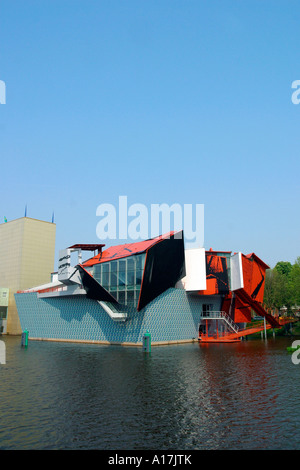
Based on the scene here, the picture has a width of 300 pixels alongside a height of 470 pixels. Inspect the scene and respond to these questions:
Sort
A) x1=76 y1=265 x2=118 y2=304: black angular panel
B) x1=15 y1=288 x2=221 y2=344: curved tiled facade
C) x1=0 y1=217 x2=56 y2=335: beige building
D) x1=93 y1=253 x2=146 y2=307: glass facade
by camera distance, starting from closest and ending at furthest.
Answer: x1=93 y1=253 x2=146 y2=307: glass facade < x1=15 y1=288 x2=221 y2=344: curved tiled facade < x1=76 y1=265 x2=118 y2=304: black angular panel < x1=0 y1=217 x2=56 y2=335: beige building

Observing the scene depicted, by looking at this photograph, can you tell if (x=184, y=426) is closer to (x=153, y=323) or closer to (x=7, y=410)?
(x=7, y=410)

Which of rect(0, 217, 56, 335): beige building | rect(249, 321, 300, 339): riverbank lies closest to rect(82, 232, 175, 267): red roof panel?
rect(249, 321, 300, 339): riverbank

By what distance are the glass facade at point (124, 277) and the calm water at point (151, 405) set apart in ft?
57.4

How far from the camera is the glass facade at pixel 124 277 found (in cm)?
5150

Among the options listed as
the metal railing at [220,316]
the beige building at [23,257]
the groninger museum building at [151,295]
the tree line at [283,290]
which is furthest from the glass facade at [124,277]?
the beige building at [23,257]

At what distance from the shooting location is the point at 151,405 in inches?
780

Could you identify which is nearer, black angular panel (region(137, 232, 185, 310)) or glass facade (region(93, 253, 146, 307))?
glass facade (region(93, 253, 146, 307))

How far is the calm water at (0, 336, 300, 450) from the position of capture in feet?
47.9

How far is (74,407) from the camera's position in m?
19.4

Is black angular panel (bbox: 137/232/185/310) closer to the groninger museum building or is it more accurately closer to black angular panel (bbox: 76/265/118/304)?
the groninger museum building

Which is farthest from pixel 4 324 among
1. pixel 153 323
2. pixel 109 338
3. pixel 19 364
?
pixel 19 364

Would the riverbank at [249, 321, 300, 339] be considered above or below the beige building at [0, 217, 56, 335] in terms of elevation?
below

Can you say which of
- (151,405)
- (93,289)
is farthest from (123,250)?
(151,405)

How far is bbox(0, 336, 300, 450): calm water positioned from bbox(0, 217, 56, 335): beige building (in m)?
61.2
